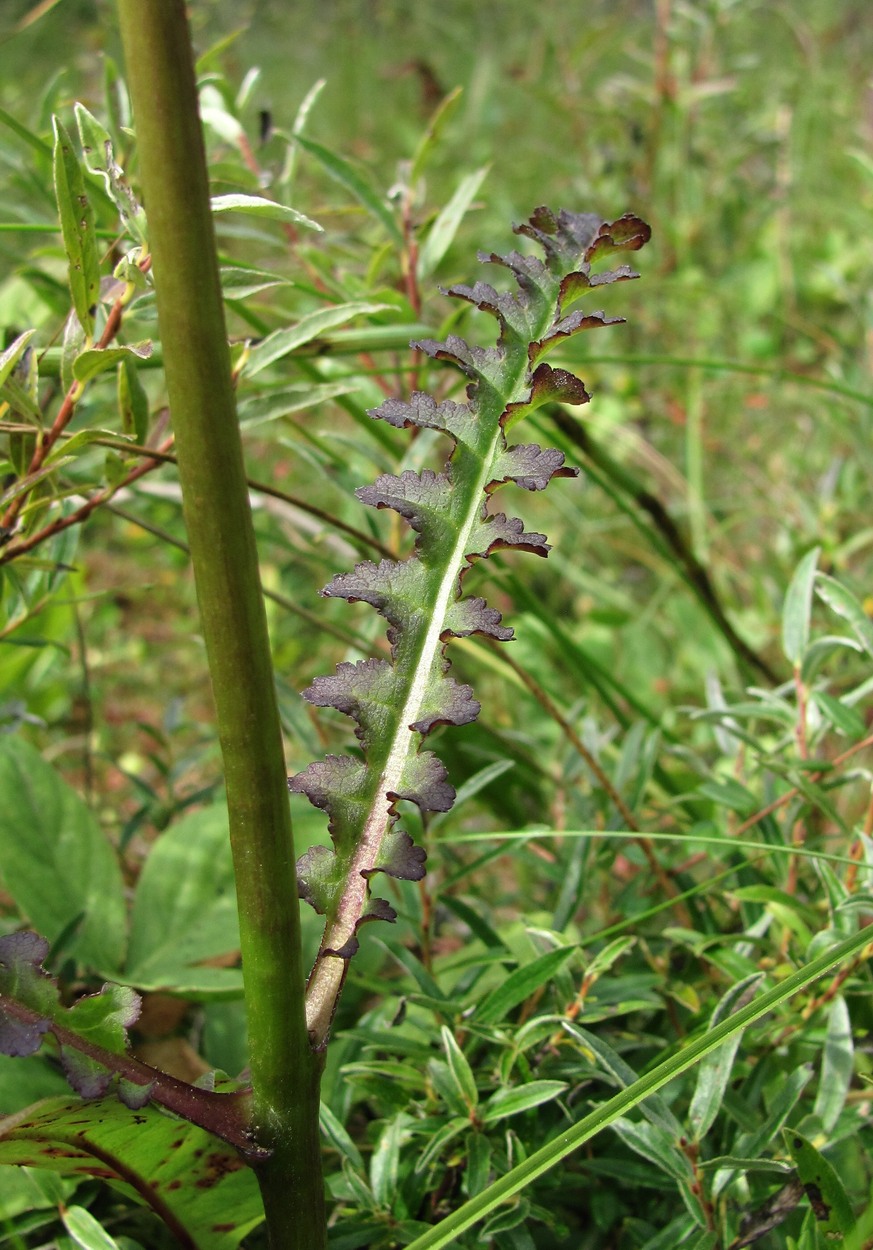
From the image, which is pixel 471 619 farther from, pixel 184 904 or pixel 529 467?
pixel 184 904

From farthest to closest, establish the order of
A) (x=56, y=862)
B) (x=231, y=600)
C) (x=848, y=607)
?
(x=56, y=862)
(x=848, y=607)
(x=231, y=600)

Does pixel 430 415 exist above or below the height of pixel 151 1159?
above

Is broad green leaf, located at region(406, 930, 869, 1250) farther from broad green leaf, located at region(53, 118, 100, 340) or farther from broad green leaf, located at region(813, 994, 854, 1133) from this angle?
broad green leaf, located at region(53, 118, 100, 340)

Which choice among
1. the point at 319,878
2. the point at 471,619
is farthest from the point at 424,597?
the point at 319,878

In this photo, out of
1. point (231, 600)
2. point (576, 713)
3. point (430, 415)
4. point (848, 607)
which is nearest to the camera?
point (231, 600)

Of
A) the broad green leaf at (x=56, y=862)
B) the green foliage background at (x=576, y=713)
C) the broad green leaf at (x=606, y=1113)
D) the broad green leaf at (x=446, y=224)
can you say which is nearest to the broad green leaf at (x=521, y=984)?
the green foliage background at (x=576, y=713)

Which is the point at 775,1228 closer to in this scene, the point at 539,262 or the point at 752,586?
the point at 539,262

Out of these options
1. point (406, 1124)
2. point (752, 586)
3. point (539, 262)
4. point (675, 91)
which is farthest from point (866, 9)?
point (406, 1124)

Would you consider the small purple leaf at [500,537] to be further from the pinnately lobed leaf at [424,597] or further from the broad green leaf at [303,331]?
the broad green leaf at [303,331]
